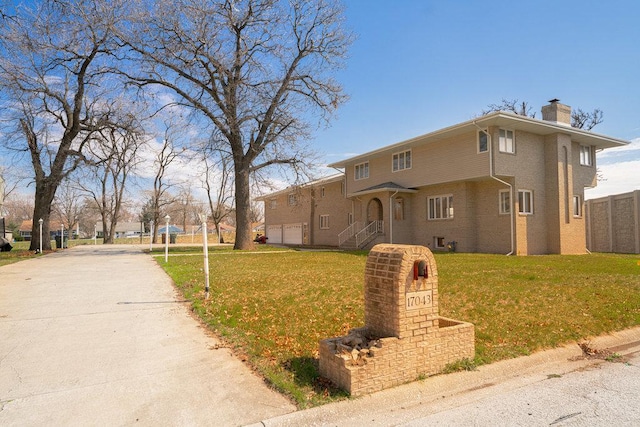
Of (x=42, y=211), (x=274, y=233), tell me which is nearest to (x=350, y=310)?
(x=42, y=211)

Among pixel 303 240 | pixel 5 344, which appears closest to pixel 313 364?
pixel 5 344

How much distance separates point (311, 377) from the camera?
13.2 ft

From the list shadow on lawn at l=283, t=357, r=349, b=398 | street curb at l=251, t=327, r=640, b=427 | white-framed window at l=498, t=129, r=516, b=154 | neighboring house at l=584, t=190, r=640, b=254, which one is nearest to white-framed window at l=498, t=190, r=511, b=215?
white-framed window at l=498, t=129, r=516, b=154

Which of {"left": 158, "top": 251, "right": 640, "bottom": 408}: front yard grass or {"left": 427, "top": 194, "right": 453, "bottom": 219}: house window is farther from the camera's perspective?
{"left": 427, "top": 194, "right": 453, "bottom": 219}: house window

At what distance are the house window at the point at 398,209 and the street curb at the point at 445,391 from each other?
62.6 feet

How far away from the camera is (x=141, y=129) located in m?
25.2

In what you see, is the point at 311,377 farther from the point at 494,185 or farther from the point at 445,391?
the point at 494,185

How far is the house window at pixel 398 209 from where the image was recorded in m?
24.6

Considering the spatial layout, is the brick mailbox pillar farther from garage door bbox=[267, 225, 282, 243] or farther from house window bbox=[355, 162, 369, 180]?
garage door bbox=[267, 225, 282, 243]

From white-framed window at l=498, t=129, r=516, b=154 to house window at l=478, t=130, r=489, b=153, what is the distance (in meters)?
0.57

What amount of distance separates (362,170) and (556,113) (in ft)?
39.0

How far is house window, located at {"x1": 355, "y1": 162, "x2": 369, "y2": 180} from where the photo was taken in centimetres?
2767

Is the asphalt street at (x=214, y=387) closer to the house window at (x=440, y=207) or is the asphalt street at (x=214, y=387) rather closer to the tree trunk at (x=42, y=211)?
the house window at (x=440, y=207)

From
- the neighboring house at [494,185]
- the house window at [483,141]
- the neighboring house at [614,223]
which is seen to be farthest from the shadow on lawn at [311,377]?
the neighboring house at [614,223]
